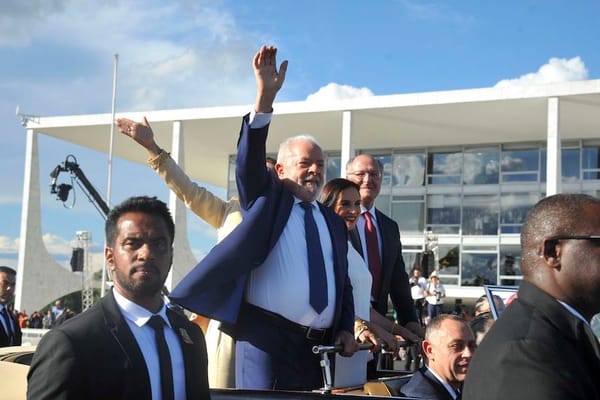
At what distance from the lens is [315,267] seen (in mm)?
3713

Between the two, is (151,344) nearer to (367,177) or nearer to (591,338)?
(591,338)

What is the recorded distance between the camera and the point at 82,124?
1395 inches

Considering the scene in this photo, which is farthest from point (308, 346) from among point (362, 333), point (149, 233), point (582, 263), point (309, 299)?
point (582, 263)

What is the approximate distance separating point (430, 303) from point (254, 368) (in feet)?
53.1

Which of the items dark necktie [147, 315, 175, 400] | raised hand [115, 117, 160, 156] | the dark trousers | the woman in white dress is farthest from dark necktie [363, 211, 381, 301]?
dark necktie [147, 315, 175, 400]

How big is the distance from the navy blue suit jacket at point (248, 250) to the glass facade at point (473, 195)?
29.7m

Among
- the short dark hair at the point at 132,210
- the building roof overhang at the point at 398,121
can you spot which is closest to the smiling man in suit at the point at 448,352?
the short dark hair at the point at 132,210

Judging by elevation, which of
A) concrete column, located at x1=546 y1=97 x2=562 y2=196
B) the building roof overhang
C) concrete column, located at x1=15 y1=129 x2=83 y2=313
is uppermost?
the building roof overhang

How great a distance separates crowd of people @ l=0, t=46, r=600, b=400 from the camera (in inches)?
71.2

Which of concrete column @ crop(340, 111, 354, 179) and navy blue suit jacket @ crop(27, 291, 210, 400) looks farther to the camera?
concrete column @ crop(340, 111, 354, 179)

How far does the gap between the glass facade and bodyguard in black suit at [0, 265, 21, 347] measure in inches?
1060

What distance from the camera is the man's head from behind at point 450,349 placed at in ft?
12.6

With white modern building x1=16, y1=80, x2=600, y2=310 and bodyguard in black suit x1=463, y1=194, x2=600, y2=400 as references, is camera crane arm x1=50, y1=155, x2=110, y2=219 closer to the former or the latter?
white modern building x1=16, y1=80, x2=600, y2=310

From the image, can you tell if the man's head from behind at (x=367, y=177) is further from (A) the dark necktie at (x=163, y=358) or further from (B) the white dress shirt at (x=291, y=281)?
(A) the dark necktie at (x=163, y=358)
